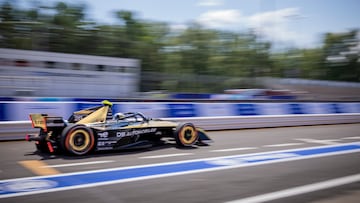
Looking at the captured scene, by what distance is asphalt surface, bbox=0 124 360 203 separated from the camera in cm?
535

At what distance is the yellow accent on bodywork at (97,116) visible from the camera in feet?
27.6

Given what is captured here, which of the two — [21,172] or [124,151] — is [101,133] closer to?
[124,151]

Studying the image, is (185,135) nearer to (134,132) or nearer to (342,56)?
(134,132)

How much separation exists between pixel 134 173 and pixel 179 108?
23.8 feet

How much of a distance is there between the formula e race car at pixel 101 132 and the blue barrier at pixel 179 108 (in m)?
2.80

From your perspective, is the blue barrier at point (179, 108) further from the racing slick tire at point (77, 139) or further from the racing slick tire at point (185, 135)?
the racing slick tire at point (77, 139)

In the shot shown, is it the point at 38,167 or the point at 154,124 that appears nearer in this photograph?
the point at 38,167

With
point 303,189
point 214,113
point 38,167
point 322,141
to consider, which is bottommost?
point 322,141

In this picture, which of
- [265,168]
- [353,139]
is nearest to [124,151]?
[265,168]

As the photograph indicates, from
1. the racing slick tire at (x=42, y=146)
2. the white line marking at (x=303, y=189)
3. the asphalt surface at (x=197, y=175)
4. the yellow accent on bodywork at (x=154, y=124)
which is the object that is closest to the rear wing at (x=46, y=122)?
the racing slick tire at (x=42, y=146)

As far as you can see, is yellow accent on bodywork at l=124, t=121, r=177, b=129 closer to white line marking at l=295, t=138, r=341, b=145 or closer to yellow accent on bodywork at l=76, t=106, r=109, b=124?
yellow accent on bodywork at l=76, t=106, r=109, b=124

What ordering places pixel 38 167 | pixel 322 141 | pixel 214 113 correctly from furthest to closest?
pixel 214 113 → pixel 322 141 → pixel 38 167

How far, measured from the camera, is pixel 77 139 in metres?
7.89

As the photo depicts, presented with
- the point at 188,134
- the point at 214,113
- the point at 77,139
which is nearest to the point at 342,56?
the point at 214,113
